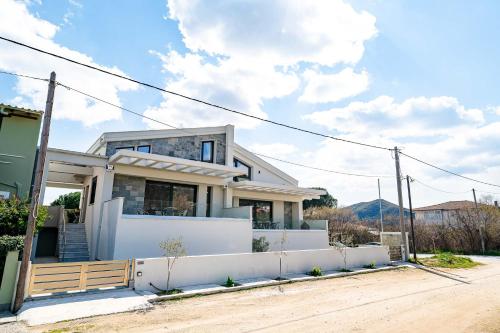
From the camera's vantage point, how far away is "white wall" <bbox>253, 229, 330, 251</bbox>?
1742 cm

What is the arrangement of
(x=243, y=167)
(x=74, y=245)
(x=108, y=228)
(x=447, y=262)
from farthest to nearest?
(x=243, y=167) → (x=447, y=262) → (x=74, y=245) → (x=108, y=228)

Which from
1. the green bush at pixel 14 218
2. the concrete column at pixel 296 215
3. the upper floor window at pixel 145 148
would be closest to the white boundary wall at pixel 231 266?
the green bush at pixel 14 218

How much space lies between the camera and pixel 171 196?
1659 centimetres

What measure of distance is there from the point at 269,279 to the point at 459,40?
39.2 ft

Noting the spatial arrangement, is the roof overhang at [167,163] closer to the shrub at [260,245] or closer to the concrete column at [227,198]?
the concrete column at [227,198]

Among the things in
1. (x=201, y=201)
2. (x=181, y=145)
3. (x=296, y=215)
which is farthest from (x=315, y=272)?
(x=181, y=145)

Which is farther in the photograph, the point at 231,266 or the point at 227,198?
the point at 227,198

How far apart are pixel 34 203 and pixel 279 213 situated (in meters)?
16.1

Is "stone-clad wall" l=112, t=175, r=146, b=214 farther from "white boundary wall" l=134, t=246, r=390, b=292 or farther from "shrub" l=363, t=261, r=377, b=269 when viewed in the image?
"shrub" l=363, t=261, r=377, b=269

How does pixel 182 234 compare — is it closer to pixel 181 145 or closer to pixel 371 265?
pixel 181 145

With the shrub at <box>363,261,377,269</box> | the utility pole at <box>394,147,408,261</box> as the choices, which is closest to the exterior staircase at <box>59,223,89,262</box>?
the shrub at <box>363,261,377,269</box>

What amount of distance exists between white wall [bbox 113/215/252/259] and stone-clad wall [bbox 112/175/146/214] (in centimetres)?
286

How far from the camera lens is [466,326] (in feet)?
23.3

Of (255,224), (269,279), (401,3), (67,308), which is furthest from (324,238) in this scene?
(67,308)
